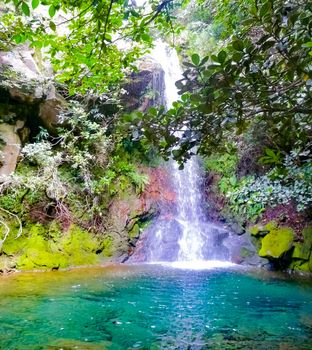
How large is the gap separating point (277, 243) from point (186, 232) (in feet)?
9.61

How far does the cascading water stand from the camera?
10.6 meters

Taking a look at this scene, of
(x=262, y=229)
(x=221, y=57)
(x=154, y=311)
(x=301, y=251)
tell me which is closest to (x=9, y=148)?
(x=154, y=311)

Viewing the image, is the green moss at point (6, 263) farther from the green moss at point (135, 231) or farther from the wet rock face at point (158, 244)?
the green moss at point (135, 231)

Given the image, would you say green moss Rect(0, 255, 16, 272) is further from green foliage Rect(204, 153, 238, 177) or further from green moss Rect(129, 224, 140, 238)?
green foliage Rect(204, 153, 238, 177)

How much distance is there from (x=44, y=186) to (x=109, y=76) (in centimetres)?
608

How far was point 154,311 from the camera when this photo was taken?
5.64 m

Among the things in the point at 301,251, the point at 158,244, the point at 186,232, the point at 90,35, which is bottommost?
the point at 158,244

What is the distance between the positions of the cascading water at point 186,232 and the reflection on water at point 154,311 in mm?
2095

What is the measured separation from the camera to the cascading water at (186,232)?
10.6 m

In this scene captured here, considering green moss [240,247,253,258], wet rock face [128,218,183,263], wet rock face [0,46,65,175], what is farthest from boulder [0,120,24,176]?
green moss [240,247,253,258]

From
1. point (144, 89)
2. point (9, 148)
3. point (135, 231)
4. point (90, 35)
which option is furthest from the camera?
point (144, 89)

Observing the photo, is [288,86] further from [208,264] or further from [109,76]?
[208,264]

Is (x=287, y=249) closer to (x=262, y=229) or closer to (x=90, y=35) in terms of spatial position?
(x=262, y=229)

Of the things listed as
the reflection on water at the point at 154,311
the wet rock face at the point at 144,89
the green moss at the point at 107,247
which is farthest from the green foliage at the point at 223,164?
the reflection on water at the point at 154,311
